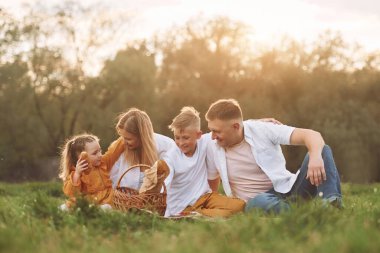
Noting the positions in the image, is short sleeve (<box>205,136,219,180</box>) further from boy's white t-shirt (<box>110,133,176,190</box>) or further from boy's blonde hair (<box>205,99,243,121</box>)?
boy's blonde hair (<box>205,99,243,121</box>)

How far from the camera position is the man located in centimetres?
618

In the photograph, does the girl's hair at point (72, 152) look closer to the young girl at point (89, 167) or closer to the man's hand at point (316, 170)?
the young girl at point (89, 167)

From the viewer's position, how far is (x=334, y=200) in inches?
230

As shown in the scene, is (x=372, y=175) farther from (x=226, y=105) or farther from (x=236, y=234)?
(x=236, y=234)

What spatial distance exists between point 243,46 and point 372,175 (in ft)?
34.6

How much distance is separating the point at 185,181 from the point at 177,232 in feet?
8.07

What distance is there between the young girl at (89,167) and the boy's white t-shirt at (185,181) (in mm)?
717

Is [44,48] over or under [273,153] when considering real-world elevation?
over

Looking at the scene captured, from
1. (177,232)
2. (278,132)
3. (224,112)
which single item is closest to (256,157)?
(278,132)

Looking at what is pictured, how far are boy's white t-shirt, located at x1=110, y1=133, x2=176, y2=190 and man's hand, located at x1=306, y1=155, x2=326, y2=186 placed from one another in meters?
1.68

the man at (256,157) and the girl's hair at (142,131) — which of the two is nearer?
the man at (256,157)

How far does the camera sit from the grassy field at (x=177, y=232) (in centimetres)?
320

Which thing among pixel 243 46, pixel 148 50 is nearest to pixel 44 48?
pixel 148 50

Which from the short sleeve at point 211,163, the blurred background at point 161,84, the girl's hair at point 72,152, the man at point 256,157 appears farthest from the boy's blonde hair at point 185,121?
the blurred background at point 161,84
